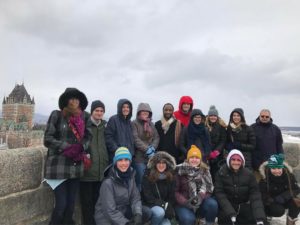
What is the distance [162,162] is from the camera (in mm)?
5070

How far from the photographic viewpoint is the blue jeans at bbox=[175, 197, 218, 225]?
4965 mm

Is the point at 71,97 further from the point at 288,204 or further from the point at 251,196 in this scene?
the point at 288,204

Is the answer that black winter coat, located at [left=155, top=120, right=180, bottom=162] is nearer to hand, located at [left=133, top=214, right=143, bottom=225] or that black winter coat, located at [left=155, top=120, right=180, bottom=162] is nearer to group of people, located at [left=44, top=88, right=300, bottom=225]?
group of people, located at [left=44, top=88, right=300, bottom=225]

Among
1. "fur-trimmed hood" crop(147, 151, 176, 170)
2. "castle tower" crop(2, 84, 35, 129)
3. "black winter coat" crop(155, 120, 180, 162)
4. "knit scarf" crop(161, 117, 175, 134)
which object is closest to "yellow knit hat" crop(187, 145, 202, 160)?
"fur-trimmed hood" crop(147, 151, 176, 170)

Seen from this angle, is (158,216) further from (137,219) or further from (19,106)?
(19,106)

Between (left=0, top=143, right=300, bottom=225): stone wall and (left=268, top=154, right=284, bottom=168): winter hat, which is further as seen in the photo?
(left=268, top=154, right=284, bottom=168): winter hat

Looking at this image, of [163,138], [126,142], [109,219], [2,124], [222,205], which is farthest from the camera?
[2,124]

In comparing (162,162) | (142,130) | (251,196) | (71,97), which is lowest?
(251,196)

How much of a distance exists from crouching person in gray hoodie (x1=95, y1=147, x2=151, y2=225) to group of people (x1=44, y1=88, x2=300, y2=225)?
0.04ft

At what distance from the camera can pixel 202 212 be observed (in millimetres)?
5195

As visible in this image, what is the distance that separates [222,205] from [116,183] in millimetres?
1632

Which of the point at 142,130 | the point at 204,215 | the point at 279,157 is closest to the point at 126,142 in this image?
the point at 142,130

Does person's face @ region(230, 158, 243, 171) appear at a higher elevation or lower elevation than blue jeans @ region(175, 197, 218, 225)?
higher

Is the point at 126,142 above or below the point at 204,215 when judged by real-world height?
above
